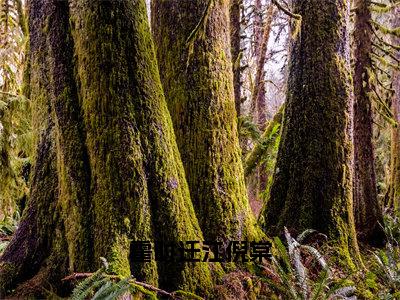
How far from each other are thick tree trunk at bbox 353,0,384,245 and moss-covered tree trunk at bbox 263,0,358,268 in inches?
89.1

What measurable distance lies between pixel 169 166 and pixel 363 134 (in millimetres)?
5056

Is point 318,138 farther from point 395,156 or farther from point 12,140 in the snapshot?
point 395,156

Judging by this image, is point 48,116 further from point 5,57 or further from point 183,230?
point 5,57

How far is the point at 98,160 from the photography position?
3162mm

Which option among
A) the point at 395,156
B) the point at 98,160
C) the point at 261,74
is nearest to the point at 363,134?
the point at 395,156

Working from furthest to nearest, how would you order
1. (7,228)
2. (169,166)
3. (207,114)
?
(7,228) → (207,114) → (169,166)

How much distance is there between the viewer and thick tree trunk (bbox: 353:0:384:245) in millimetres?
6902

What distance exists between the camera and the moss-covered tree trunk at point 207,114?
155 inches

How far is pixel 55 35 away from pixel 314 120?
3.24m

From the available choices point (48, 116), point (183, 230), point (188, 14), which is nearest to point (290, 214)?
point (183, 230)

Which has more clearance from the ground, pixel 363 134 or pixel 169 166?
pixel 363 134

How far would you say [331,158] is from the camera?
4.86 m

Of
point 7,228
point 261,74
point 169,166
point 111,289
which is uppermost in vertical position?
point 261,74

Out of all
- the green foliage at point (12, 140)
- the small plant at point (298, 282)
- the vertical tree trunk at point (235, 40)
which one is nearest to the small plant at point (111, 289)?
the small plant at point (298, 282)
